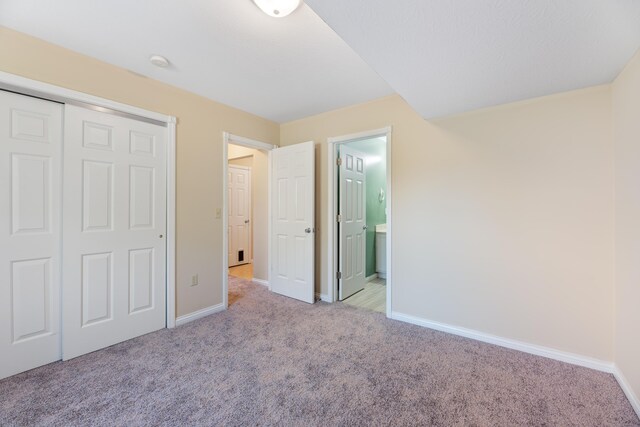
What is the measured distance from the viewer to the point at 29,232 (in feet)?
6.34

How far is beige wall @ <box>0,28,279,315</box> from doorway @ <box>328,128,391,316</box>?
1.25 metres

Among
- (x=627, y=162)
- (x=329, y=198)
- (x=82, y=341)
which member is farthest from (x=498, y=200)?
(x=82, y=341)

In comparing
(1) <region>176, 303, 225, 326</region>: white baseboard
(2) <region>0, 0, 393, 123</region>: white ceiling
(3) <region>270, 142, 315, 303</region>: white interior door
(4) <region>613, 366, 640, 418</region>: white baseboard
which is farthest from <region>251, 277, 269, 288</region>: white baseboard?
(4) <region>613, 366, 640, 418</region>: white baseboard

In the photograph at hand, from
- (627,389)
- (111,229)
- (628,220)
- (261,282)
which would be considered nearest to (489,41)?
(628,220)

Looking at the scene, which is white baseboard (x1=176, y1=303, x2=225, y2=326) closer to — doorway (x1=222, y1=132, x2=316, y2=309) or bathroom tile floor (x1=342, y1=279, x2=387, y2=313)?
doorway (x1=222, y1=132, x2=316, y2=309)

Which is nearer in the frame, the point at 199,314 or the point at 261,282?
the point at 199,314

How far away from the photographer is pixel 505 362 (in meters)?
2.07

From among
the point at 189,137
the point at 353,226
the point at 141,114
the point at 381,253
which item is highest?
the point at 141,114

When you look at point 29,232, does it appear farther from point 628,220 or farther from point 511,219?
point 628,220

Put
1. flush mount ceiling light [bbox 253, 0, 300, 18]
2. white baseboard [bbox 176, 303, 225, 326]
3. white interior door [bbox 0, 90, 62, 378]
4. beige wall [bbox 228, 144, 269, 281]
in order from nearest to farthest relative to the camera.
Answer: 1. flush mount ceiling light [bbox 253, 0, 300, 18]
2. white interior door [bbox 0, 90, 62, 378]
3. white baseboard [bbox 176, 303, 225, 326]
4. beige wall [bbox 228, 144, 269, 281]

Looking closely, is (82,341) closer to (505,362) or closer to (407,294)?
(407,294)

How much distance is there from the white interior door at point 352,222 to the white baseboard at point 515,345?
86 cm

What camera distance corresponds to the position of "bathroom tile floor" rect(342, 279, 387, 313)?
3234 mm

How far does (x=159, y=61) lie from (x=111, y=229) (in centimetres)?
146
